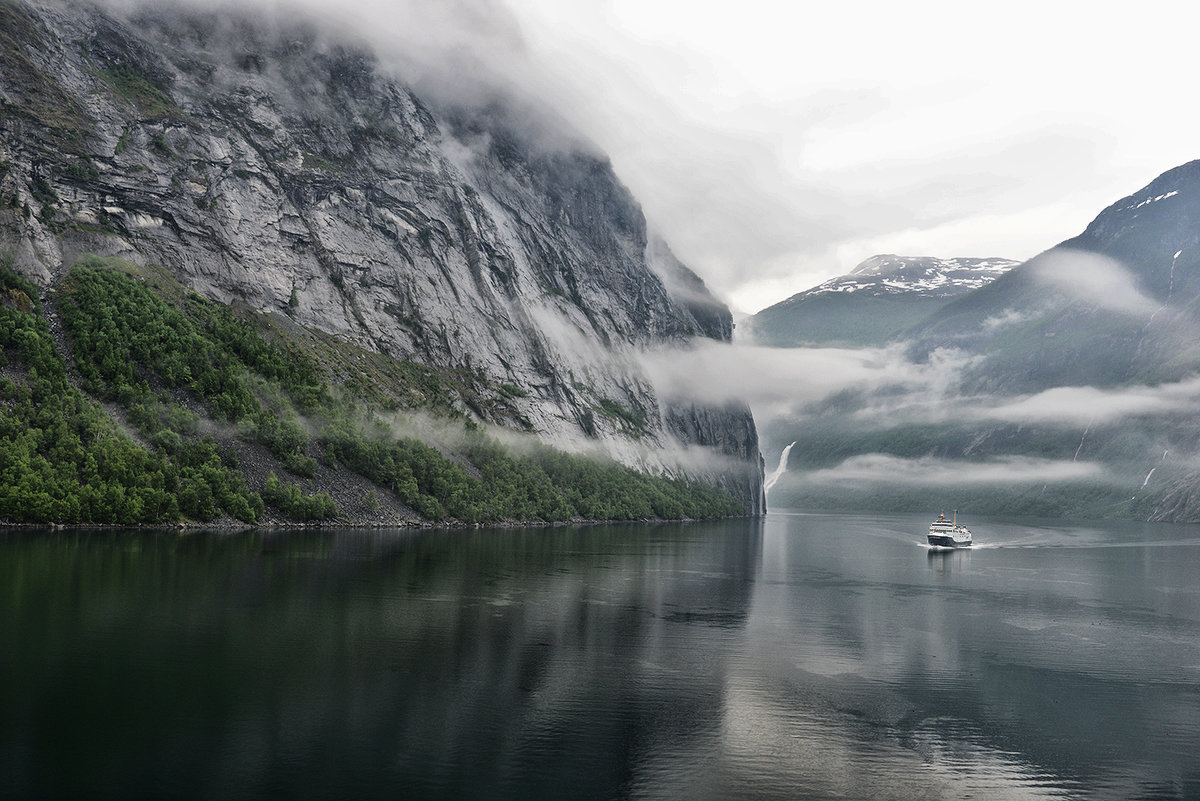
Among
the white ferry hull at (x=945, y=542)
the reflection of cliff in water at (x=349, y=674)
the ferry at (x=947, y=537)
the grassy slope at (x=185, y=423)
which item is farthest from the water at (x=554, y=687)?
the ferry at (x=947, y=537)

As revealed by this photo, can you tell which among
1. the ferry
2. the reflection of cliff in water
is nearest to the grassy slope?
the reflection of cliff in water

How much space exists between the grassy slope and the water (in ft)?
105

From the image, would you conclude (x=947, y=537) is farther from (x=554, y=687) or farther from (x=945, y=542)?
(x=554, y=687)

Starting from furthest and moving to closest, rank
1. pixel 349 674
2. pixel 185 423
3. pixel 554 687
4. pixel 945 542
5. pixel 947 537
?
1. pixel 947 537
2. pixel 945 542
3. pixel 185 423
4. pixel 554 687
5. pixel 349 674

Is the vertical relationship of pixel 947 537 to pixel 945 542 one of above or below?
above

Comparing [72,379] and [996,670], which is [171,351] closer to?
[72,379]

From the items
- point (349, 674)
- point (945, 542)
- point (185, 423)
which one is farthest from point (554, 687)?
point (945, 542)

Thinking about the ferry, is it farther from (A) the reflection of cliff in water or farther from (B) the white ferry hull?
(A) the reflection of cliff in water

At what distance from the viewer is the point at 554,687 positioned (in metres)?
42.6

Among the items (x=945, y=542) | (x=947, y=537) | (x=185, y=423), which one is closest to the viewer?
(x=185, y=423)

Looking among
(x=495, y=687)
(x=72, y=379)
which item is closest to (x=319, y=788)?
(x=495, y=687)

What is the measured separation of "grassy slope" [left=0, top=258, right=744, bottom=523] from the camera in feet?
379

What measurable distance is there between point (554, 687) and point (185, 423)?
117m

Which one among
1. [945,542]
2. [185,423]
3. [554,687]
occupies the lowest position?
[554,687]
